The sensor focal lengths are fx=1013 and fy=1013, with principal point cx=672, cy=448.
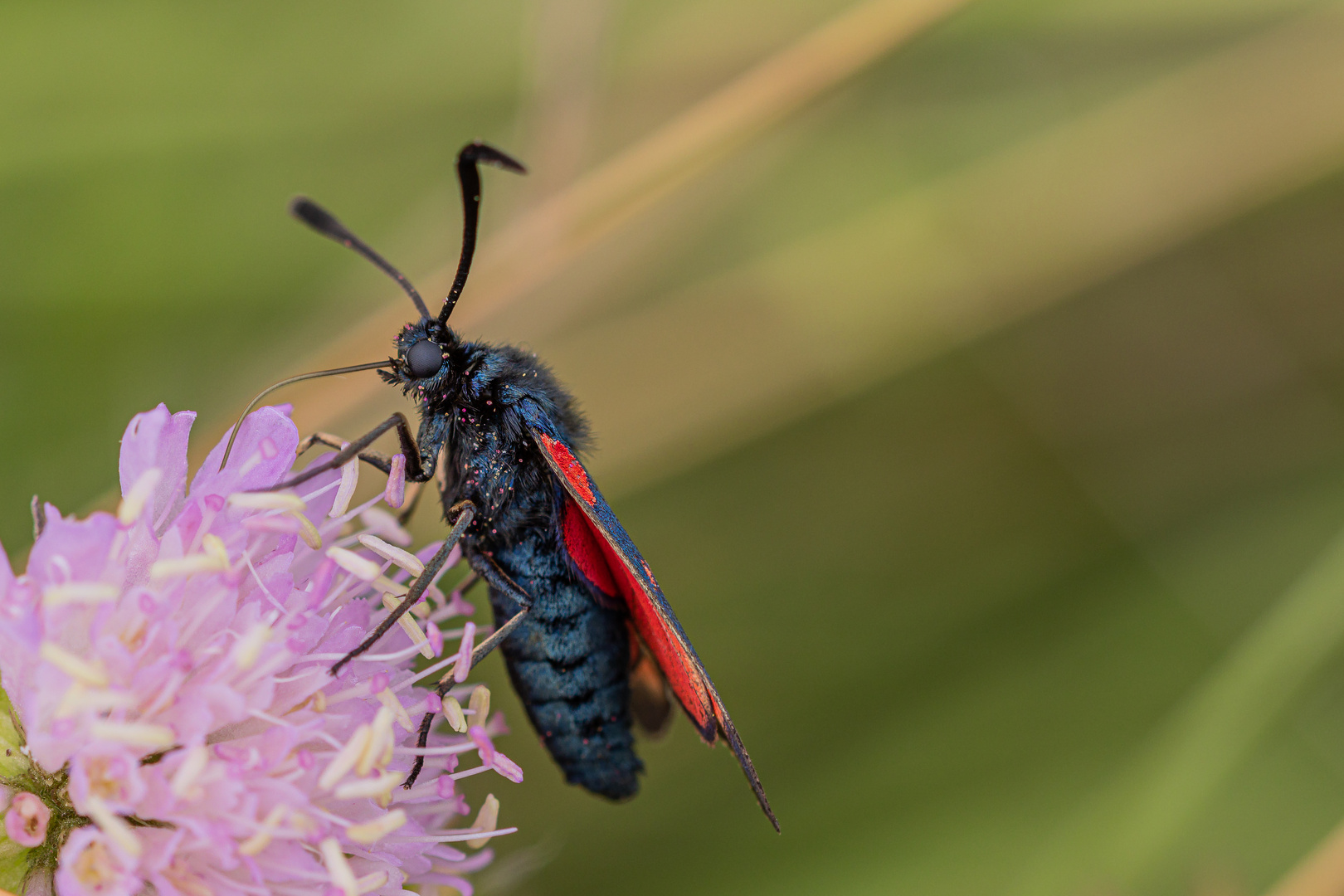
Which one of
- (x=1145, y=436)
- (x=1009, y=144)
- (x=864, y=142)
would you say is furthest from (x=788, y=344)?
(x=1145, y=436)

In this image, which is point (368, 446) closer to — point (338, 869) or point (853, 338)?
point (338, 869)

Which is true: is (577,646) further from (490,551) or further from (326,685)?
(326,685)

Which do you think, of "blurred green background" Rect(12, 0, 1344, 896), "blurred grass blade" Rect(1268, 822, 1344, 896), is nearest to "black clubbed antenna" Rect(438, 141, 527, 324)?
"blurred green background" Rect(12, 0, 1344, 896)

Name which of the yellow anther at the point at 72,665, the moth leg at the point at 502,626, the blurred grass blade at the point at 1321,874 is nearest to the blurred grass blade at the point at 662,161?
the moth leg at the point at 502,626

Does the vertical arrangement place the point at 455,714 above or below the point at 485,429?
below

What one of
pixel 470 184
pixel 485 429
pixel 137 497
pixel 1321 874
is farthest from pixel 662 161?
pixel 1321 874
